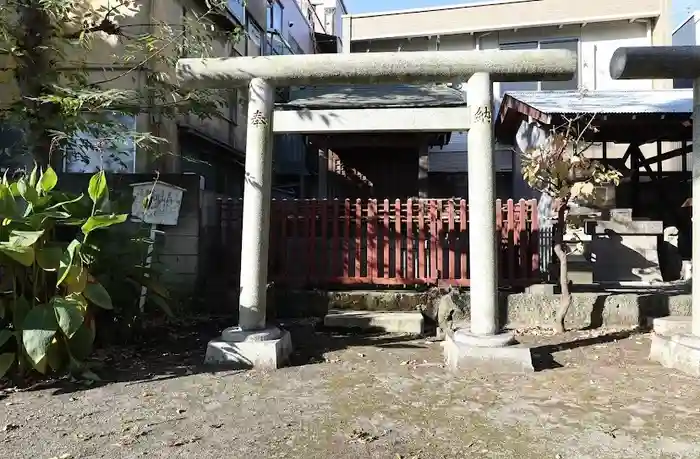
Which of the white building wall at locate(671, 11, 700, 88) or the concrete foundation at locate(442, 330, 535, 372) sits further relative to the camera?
the white building wall at locate(671, 11, 700, 88)

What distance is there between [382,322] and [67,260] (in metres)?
3.89

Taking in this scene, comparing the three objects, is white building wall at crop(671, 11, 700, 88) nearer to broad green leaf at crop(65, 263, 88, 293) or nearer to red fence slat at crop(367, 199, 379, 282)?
red fence slat at crop(367, 199, 379, 282)

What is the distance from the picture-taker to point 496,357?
509cm

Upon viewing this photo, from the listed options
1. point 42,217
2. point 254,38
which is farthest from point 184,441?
point 254,38

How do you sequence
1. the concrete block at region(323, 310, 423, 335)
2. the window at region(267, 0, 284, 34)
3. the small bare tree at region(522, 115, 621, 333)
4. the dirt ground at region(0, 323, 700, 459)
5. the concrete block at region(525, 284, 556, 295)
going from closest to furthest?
the dirt ground at region(0, 323, 700, 459) → the small bare tree at region(522, 115, 621, 333) → the concrete block at region(323, 310, 423, 335) → the concrete block at region(525, 284, 556, 295) → the window at region(267, 0, 284, 34)

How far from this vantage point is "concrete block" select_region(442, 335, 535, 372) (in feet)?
16.6

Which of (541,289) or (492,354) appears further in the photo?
(541,289)

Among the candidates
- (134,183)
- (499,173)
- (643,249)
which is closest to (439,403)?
(134,183)

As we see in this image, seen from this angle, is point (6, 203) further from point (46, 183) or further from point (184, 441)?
point (184, 441)

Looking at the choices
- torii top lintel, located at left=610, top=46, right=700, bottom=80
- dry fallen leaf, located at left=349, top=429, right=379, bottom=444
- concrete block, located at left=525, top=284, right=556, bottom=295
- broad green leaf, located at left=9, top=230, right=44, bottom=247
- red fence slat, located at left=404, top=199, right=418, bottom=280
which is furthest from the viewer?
red fence slat, located at left=404, top=199, right=418, bottom=280

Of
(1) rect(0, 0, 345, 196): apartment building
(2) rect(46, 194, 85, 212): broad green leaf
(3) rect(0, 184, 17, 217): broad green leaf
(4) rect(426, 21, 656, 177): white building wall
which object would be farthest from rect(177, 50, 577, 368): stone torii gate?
(4) rect(426, 21, 656, 177): white building wall

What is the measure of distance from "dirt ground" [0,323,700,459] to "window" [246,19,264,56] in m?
10.0

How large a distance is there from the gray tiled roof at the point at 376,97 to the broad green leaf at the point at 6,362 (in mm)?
6353

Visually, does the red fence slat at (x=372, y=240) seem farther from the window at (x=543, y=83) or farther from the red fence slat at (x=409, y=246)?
the window at (x=543, y=83)
